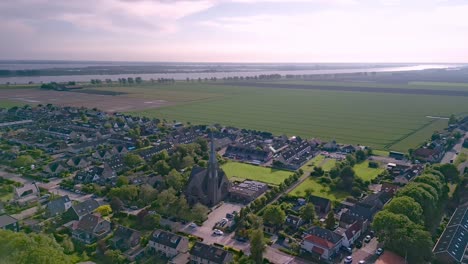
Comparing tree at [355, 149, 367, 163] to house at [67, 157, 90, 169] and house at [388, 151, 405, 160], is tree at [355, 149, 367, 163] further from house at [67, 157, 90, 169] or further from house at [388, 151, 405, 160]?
house at [67, 157, 90, 169]

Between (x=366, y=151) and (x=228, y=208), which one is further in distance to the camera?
(x=366, y=151)

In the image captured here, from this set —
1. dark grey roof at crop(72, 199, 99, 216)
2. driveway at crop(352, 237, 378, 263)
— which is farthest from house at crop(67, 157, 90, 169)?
driveway at crop(352, 237, 378, 263)

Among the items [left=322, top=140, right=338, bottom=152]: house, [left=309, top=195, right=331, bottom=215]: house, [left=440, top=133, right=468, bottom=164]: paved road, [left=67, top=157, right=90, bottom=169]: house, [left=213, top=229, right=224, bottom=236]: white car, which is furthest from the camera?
[left=322, top=140, right=338, bottom=152]: house

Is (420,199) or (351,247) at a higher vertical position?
(420,199)

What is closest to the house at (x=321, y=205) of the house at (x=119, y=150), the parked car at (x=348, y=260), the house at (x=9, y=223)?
the parked car at (x=348, y=260)

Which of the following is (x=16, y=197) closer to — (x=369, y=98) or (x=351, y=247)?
(x=351, y=247)

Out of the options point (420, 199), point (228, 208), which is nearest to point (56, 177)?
point (228, 208)
